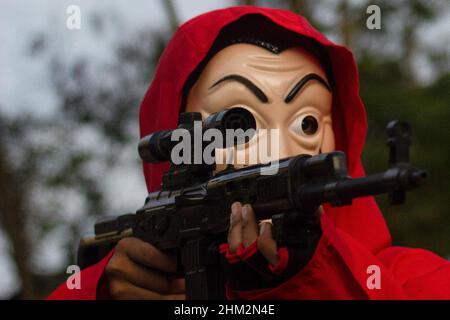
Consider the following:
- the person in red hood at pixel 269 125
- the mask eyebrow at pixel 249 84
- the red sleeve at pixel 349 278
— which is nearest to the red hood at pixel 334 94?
the person in red hood at pixel 269 125

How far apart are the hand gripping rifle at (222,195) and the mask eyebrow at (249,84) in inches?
12.5

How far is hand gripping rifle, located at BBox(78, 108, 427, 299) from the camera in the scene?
2277 millimetres

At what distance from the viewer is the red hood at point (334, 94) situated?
127 inches

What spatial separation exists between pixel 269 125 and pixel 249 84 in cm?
14

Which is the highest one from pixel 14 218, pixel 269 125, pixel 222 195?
pixel 14 218

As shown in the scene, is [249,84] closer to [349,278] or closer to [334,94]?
[334,94]

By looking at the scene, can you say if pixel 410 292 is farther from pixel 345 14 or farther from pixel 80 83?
pixel 345 14

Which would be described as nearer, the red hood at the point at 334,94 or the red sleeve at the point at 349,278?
the red sleeve at the point at 349,278

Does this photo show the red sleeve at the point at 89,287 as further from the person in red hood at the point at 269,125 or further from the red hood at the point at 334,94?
the red hood at the point at 334,94

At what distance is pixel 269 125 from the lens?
315 cm

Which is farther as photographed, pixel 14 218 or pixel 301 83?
pixel 14 218

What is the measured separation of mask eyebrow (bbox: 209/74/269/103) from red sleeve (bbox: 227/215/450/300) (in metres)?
0.54

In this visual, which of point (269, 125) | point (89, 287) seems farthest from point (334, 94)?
point (89, 287)

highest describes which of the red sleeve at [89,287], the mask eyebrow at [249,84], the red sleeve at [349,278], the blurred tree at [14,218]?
the blurred tree at [14,218]
